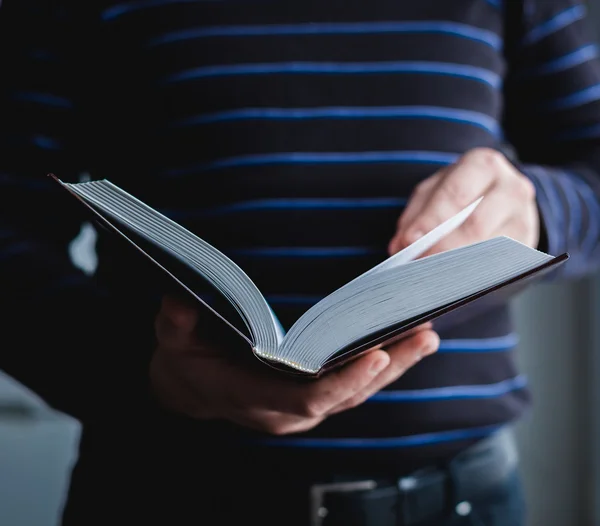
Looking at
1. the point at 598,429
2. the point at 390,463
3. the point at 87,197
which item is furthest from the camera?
the point at 598,429

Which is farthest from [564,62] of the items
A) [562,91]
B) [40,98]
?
[40,98]

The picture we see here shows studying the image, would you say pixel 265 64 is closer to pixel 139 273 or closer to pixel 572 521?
pixel 139 273

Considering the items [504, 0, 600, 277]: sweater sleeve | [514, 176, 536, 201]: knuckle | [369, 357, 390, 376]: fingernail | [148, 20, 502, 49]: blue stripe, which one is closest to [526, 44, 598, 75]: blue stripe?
[504, 0, 600, 277]: sweater sleeve

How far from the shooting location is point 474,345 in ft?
2.10

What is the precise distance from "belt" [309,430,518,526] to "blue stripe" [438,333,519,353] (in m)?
0.10

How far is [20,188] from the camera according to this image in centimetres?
70

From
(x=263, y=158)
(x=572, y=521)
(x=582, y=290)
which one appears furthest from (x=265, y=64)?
(x=572, y=521)

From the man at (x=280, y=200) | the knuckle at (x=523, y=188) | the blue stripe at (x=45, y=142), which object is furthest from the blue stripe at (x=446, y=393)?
the blue stripe at (x=45, y=142)

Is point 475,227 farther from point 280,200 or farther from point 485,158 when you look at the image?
point 280,200

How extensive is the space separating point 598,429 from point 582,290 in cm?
33

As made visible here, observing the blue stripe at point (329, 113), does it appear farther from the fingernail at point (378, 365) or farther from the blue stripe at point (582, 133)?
the fingernail at point (378, 365)

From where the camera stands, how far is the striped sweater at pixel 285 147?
613 mm

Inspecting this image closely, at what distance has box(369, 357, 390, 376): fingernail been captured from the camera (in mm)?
372

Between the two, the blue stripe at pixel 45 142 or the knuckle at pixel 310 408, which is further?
the blue stripe at pixel 45 142
